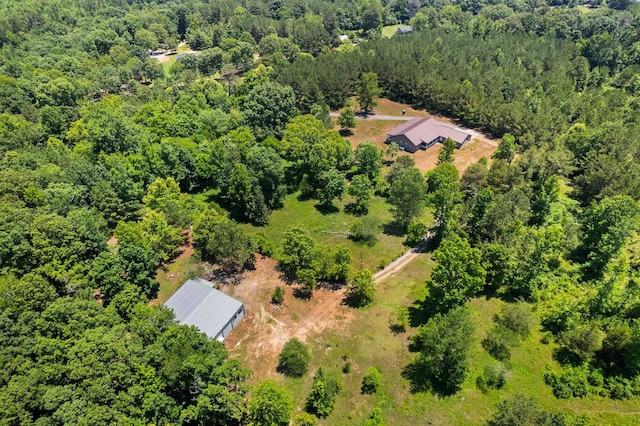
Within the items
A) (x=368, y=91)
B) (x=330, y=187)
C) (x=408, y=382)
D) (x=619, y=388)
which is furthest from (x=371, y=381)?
(x=368, y=91)

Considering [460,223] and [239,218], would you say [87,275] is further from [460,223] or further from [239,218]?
[460,223]

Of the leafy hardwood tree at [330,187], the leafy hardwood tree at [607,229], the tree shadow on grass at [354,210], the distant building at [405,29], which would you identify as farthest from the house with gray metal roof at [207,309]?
the distant building at [405,29]

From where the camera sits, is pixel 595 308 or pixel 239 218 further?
pixel 239 218

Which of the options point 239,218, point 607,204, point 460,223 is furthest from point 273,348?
point 607,204

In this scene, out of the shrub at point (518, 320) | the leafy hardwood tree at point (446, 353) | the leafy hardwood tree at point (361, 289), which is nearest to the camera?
the leafy hardwood tree at point (446, 353)

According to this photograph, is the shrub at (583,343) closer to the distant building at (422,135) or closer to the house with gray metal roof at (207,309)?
the house with gray metal roof at (207,309)
